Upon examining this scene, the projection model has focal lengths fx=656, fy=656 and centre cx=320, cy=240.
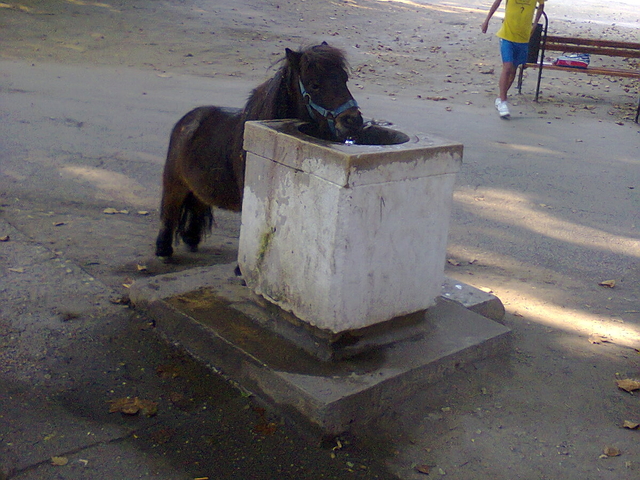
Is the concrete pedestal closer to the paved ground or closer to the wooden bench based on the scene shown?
the paved ground

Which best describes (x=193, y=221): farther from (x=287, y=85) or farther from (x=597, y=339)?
(x=597, y=339)

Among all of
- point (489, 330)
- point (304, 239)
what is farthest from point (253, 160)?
point (489, 330)

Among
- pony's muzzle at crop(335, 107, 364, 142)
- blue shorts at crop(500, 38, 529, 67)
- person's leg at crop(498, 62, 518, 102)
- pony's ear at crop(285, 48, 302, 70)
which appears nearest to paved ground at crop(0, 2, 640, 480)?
person's leg at crop(498, 62, 518, 102)

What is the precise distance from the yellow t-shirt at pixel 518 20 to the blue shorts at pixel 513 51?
0.07m

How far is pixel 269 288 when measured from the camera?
3.71 meters

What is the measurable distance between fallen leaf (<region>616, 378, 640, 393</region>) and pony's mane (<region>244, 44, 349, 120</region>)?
2.45m

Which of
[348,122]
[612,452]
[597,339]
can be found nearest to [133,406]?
[348,122]

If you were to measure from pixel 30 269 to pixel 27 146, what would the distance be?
3.30 metres

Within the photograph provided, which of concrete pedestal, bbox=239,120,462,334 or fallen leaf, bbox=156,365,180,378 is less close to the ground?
concrete pedestal, bbox=239,120,462,334

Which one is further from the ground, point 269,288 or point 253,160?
point 253,160

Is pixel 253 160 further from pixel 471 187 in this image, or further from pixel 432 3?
pixel 432 3

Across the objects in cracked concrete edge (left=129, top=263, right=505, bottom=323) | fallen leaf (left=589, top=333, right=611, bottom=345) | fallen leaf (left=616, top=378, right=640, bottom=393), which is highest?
cracked concrete edge (left=129, top=263, right=505, bottom=323)

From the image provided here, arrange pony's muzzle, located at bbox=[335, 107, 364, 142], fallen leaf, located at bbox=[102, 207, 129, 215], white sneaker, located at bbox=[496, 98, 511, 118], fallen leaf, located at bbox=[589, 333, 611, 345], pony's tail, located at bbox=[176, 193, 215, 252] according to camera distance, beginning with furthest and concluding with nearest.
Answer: white sneaker, located at bbox=[496, 98, 511, 118] → fallen leaf, located at bbox=[102, 207, 129, 215] → pony's tail, located at bbox=[176, 193, 215, 252] → fallen leaf, located at bbox=[589, 333, 611, 345] → pony's muzzle, located at bbox=[335, 107, 364, 142]

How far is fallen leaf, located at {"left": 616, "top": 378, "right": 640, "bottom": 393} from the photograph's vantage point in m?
3.67
